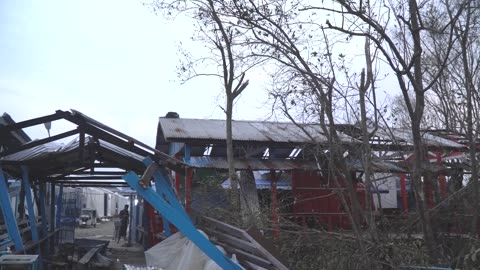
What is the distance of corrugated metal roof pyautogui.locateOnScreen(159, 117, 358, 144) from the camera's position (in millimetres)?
14031

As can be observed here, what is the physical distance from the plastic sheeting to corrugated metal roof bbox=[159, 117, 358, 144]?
225 inches

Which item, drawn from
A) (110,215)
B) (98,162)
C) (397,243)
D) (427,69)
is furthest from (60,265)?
(110,215)

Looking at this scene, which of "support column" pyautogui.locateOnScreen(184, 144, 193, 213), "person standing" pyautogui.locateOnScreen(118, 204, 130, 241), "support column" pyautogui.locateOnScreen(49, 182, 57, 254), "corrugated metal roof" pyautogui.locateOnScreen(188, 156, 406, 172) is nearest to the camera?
"support column" pyautogui.locateOnScreen(184, 144, 193, 213)

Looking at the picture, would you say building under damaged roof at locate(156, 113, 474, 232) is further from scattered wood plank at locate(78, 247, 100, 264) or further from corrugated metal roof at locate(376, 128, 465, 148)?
scattered wood plank at locate(78, 247, 100, 264)

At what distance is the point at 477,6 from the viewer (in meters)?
7.07

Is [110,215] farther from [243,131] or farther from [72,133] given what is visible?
[72,133]

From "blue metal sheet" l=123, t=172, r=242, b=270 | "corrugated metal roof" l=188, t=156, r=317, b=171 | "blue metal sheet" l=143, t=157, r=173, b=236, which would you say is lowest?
"blue metal sheet" l=123, t=172, r=242, b=270

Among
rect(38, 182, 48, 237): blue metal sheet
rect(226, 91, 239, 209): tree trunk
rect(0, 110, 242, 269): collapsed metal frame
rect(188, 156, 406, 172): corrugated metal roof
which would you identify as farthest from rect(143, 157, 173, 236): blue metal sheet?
rect(188, 156, 406, 172): corrugated metal roof

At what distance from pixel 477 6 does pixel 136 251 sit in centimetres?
1500

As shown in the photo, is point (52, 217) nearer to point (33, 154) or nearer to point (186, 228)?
point (33, 154)

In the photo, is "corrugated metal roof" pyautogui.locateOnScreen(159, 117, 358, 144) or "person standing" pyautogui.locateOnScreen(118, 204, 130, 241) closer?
"corrugated metal roof" pyautogui.locateOnScreen(159, 117, 358, 144)

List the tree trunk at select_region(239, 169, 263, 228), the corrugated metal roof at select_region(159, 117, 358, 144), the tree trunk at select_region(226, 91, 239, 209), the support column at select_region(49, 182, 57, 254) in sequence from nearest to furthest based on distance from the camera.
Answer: the tree trunk at select_region(239, 169, 263, 228) → the tree trunk at select_region(226, 91, 239, 209) → the support column at select_region(49, 182, 57, 254) → the corrugated metal roof at select_region(159, 117, 358, 144)

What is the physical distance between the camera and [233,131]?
1537 cm

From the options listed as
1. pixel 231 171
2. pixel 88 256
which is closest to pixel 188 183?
pixel 231 171
